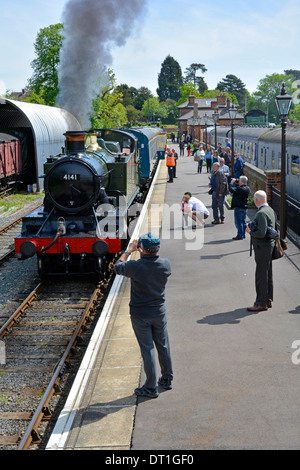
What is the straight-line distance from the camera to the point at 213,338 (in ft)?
23.4

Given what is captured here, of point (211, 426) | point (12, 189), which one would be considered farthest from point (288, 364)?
point (12, 189)

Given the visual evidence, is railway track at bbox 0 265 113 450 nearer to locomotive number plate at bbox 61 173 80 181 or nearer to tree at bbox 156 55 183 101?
locomotive number plate at bbox 61 173 80 181

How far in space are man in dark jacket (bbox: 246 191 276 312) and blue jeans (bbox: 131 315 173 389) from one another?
2.62m

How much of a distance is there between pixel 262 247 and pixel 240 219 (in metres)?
5.03

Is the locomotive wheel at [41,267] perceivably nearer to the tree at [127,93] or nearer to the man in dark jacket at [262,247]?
the man in dark jacket at [262,247]

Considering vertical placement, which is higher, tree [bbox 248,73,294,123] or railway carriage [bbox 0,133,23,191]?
tree [bbox 248,73,294,123]

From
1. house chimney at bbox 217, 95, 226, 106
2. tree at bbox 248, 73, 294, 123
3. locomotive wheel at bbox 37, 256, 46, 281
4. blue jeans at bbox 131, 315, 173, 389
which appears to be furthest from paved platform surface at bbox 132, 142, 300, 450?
tree at bbox 248, 73, 294, 123

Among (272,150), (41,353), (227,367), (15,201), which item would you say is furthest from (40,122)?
(227,367)

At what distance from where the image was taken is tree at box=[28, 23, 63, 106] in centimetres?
5716

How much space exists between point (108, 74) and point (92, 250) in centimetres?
4599

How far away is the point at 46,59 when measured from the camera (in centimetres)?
5741

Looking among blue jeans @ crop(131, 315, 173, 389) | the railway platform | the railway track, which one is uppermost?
blue jeans @ crop(131, 315, 173, 389)

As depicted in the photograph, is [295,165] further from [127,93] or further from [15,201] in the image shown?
[127,93]

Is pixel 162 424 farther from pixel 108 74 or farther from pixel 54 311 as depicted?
pixel 108 74
